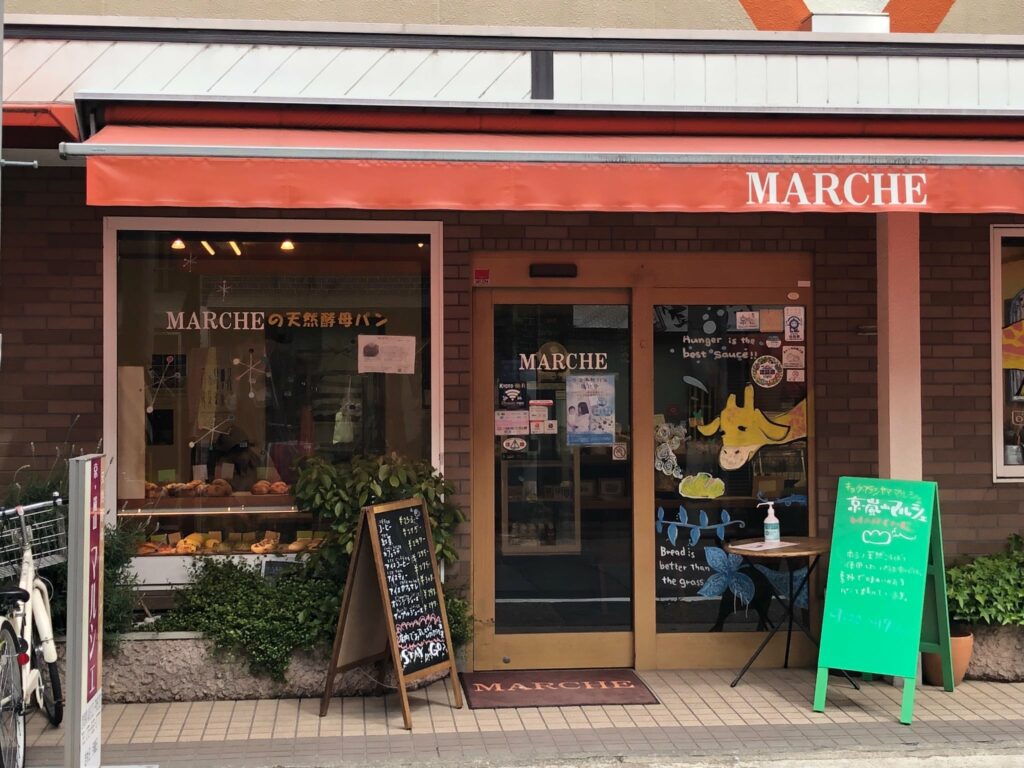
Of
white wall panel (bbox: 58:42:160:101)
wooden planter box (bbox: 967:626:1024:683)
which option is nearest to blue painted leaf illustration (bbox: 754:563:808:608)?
wooden planter box (bbox: 967:626:1024:683)

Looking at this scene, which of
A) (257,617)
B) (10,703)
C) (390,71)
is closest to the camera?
(10,703)

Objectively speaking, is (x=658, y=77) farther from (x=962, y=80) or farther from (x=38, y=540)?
(x=38, y=540)

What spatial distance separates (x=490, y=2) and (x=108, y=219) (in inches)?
110

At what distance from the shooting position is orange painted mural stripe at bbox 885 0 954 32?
742 centimetres

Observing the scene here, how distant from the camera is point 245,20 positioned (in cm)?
673

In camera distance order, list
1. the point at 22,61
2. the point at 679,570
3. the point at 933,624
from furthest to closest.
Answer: the point at 679,570 → the point at 933,624 → the point at 22,61

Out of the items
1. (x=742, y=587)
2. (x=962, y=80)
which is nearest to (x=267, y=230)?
(x=742, y=587)

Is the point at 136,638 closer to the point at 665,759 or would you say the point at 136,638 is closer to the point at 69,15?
the point at 665,759

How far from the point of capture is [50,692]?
6.08m

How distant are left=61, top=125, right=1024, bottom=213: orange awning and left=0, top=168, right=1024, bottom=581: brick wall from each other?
1.27 m

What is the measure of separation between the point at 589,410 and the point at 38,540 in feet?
11.3

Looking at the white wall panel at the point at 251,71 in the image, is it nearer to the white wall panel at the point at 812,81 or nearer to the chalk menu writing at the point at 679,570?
the white wall panel at the point at 812,81

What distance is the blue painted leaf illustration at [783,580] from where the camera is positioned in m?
7.39

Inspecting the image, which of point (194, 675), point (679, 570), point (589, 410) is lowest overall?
point (194, 675)
